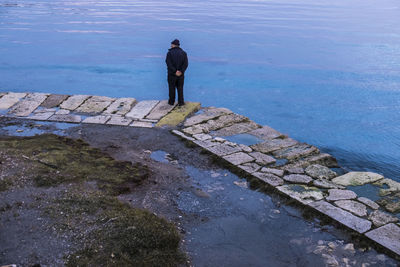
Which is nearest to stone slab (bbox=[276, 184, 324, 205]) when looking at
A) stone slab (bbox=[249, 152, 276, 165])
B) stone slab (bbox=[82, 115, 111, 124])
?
stone slab (bbox=[249, 152, 276, 165])

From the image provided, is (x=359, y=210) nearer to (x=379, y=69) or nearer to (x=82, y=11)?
(x=379, y=69)

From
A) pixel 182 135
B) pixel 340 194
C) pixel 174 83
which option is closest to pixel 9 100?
pixel 174 83

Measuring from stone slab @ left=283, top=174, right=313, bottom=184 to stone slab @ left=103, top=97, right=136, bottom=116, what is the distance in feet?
17.8

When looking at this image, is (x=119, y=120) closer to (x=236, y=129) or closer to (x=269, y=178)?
(x=236, y=129)

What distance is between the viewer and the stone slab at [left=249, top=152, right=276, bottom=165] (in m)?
8.87

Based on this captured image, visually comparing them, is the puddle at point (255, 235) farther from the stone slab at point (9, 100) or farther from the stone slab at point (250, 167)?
the stone slab at point (9, 100)

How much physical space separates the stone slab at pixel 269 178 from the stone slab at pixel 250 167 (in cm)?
15

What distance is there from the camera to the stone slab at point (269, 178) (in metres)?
7.90

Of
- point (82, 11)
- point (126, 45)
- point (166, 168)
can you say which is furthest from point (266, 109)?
point (82, 11)

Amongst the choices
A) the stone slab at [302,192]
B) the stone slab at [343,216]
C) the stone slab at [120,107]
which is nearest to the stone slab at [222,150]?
the stone slab at [302,192]

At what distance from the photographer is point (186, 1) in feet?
167

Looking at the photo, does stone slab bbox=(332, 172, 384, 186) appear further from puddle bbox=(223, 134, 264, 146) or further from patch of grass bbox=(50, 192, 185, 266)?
patch of grass bbox=(50, 192, 185, 266)

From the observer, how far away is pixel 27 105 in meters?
12.3

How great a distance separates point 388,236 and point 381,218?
516 millimetres
